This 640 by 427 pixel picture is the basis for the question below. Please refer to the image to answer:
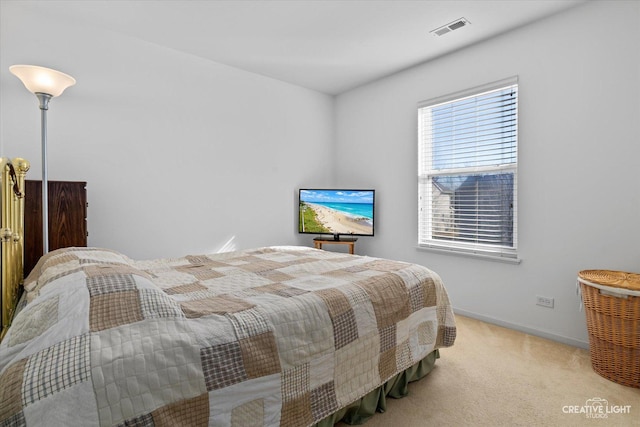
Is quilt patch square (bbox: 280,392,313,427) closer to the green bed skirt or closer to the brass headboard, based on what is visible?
the green bed skirt

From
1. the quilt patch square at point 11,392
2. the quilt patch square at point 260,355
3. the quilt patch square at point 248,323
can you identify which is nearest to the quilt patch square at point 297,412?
the quilt patch square at point 260,355

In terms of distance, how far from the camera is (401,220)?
370 centimetres

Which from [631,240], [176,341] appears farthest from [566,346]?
[176,341]

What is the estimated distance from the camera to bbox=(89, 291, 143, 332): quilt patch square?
939 mm

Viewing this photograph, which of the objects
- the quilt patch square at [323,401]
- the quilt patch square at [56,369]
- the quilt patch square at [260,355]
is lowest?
the quilt patch square at [323,401]

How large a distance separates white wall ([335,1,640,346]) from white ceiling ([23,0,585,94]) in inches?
8.7

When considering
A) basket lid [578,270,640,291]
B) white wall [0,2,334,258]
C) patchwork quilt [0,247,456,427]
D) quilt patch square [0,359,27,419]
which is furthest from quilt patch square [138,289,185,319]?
basket lid [578,270,640,291]

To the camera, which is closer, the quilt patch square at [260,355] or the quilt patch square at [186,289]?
the quilt patch square at [260,355]

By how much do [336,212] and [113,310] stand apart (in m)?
3.07

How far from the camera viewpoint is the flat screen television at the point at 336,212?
386cm

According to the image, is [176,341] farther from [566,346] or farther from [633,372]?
[566,346]

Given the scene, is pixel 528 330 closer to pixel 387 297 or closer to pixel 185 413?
pixel 387 297

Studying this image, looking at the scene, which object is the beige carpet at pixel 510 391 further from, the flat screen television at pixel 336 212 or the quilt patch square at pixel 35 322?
the flat screen television at pixel 336 212

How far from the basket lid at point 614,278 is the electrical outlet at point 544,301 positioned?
460 mm
